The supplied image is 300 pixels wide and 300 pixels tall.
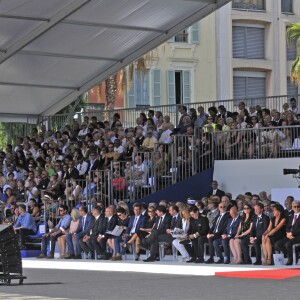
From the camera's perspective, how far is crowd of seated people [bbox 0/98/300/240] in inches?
1265

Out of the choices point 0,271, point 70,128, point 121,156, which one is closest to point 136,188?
point 121,156

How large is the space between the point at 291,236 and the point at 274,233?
0.41m

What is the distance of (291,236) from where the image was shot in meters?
25.2

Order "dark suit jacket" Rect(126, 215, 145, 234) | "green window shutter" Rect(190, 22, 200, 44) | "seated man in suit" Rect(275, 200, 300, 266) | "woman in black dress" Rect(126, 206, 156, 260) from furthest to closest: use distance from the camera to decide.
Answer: "green window shutter" Rect(190, 22, 200, 44) < "dark suit jacket" Rect(126, 215, 145, 234) < "woman in black dress" Rect(126, 206, 156, 260) < "seated man in suit" Rect(275, 200, 300, 266)

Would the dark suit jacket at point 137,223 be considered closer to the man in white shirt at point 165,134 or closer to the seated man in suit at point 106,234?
the seated man in suit at point 106,234

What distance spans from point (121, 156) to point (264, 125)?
4.53m

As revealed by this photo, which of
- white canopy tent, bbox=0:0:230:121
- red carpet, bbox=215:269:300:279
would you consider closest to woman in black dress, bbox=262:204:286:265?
red carpet, bbox=215:269:300:279

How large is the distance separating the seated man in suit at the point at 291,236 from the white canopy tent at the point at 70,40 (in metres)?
9.61

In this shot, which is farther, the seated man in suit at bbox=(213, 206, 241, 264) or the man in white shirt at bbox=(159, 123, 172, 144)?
the man in white shirt at bbox=(159, 123, 172, 144)

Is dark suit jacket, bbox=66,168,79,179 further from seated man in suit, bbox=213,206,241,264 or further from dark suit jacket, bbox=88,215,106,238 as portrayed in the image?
seated man in suit, bbox=213,206,241,264

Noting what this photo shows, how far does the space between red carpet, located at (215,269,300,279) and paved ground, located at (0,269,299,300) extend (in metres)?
0.41

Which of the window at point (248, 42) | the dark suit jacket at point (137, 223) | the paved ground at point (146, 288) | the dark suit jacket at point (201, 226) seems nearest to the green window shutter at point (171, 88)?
the window at point (248, 42)

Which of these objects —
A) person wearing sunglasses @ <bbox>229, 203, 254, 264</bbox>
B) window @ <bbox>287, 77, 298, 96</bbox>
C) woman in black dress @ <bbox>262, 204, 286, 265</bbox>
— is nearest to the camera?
woman in black dress @ <bbox>262, 204, 286, 265</bbox>

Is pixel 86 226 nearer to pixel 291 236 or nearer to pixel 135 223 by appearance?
pixel 135 223
